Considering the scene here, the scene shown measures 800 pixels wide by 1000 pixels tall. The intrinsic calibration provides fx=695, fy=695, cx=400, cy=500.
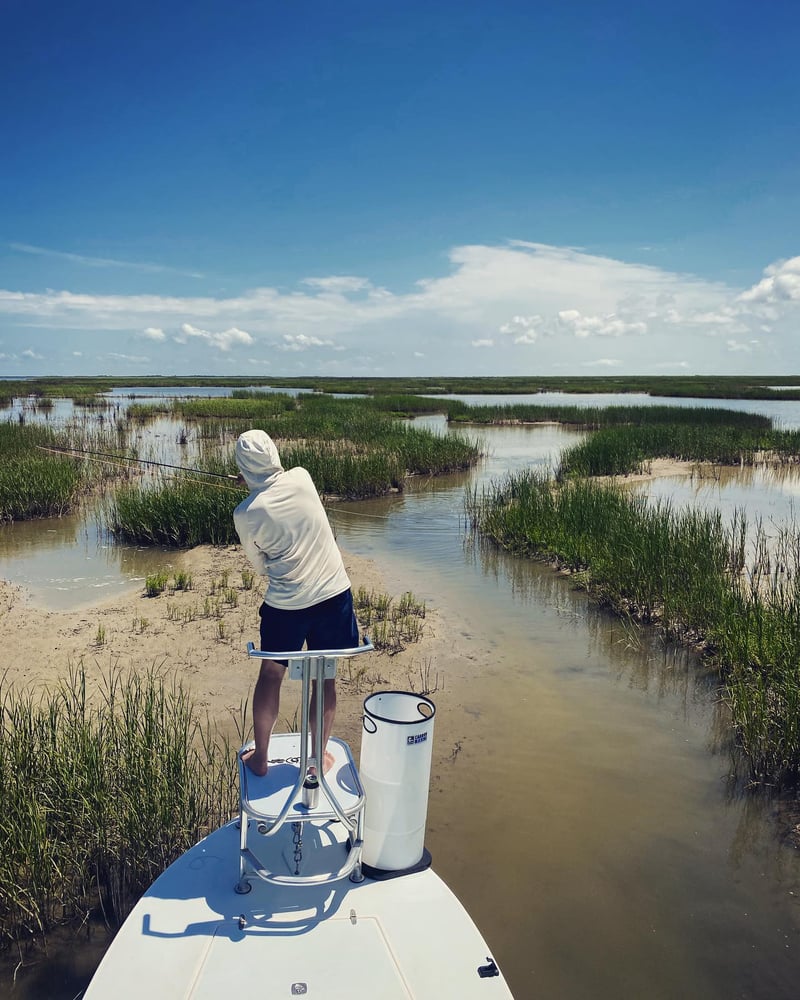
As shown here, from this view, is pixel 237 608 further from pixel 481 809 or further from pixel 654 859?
pixel 654 859

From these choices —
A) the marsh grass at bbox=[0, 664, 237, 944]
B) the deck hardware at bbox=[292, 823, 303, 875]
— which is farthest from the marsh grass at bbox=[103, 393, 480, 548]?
the deck hardware at bbox=[292, 823, 303, 875]

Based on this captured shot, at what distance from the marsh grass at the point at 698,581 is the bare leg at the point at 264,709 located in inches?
138

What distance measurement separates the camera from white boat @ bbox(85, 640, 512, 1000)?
266cm

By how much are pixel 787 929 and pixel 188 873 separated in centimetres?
315

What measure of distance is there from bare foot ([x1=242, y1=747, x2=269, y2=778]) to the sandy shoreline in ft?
6.04

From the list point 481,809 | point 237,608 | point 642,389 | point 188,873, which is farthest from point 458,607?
point 642,389

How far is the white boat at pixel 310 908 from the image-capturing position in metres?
2.66

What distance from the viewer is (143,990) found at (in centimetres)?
261

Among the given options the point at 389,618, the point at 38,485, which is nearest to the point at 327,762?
the point at 389,618

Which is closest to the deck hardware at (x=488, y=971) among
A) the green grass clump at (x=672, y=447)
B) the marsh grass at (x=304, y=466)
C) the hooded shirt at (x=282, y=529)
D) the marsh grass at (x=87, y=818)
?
the hooded shirt at (x=282, y=529)

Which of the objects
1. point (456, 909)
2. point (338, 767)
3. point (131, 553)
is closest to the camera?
point (456, 909)

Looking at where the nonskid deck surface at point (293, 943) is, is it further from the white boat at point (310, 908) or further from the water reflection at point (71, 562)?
the water reflection at point (71, 562)

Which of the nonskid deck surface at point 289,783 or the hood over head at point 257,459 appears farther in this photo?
the hood over head at point 257,459

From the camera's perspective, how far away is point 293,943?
9.29 feet
